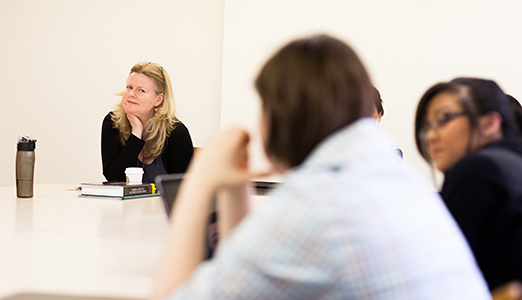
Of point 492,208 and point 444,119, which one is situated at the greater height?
point 444,119

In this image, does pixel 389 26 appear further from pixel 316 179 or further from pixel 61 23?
pixel 316 179

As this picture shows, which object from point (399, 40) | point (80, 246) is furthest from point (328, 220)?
point (399, 40)

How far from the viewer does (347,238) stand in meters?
0.57

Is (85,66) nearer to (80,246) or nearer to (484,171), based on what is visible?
(80,246)

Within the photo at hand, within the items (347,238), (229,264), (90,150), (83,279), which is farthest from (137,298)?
(90,150)

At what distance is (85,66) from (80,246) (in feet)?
11.2

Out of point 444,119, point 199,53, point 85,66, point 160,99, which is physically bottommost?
point 444,119

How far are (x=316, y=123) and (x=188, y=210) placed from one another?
245mm

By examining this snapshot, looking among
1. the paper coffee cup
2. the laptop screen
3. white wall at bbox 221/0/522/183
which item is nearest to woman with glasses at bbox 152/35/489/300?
the laptop screen

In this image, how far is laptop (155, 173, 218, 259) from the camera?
3.37ft

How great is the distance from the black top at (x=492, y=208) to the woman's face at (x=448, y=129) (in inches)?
5.4

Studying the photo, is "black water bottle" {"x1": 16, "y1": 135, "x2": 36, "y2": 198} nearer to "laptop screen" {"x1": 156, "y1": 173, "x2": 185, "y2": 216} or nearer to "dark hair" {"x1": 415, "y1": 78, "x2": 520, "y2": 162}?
"laptop screen" {"x1": 156, "y1": 173, "x2": 185, "y2": 216}

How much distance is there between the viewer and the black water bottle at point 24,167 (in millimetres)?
2135

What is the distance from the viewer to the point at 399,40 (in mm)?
3723
